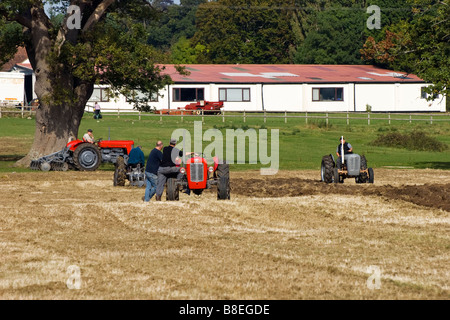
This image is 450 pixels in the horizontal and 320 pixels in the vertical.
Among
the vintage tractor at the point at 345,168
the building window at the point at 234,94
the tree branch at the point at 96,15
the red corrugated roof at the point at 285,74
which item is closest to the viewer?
the vintage tractor at the point at 345,168

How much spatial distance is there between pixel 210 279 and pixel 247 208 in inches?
340

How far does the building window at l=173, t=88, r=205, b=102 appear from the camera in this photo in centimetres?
7188

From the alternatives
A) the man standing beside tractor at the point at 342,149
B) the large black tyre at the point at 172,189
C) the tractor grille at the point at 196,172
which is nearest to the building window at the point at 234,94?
the man standing beside tractor at the point at 342,149

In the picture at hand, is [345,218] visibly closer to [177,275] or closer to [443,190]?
[443,190]

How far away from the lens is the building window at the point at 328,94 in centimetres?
7588

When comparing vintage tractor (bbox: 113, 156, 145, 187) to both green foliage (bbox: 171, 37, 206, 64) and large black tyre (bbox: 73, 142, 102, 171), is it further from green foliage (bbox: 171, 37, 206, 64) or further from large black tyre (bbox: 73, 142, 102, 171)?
green foliage (bbox: 171, 37, 206, 64)

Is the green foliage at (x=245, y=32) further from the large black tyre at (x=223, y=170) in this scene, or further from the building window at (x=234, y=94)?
the large black tyre at (x=223, y=170)

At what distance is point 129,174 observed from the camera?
25.4 metres

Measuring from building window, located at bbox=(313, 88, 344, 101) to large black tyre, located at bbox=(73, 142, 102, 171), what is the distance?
47020mm

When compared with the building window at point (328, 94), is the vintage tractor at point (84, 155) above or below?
below

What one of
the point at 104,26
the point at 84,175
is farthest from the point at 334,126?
the point at 84,175

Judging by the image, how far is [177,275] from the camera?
1155 centimetres

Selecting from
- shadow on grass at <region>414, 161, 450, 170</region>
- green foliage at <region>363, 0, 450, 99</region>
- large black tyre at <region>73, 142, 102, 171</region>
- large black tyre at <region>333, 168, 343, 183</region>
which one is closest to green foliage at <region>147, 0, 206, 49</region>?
shadow on grass at <region>414, 161, 450, 170</region>

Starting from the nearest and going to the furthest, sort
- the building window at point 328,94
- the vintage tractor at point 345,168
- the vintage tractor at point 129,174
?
the vintage tractor at point 129,174 → the vintage tractor at point 345,168 → the building window at point 328,94
